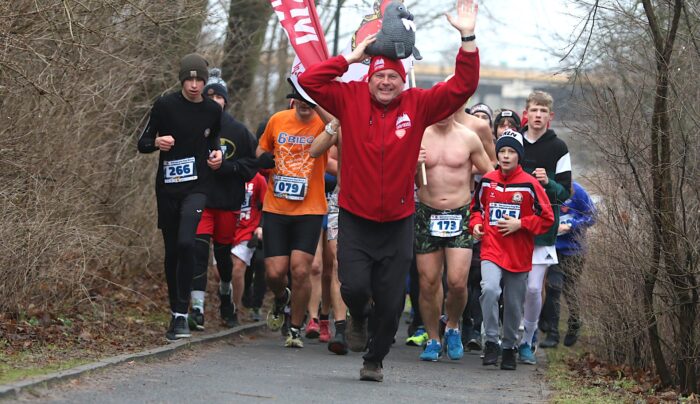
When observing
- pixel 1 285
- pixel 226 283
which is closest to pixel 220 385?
pixel 1 285

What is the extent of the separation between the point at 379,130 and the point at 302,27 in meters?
2.37

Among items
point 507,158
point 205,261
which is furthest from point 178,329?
point 507,158

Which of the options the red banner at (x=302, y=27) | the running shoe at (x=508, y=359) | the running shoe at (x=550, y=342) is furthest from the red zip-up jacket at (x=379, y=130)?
the running shoe at (x=550, y=342)

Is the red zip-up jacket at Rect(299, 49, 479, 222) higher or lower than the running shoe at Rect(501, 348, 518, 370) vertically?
higher

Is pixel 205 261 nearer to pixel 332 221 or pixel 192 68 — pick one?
pixel 332 221

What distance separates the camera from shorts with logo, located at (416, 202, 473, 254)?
1207 centimetres

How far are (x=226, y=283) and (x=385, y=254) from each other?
469cm

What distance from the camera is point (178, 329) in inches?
454

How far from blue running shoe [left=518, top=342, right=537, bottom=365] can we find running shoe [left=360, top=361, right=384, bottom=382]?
331cm

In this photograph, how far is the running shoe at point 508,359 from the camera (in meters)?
11.9

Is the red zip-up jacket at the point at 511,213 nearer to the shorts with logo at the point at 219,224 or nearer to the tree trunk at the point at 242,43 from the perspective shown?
the shorts with logo at the point at 219,224

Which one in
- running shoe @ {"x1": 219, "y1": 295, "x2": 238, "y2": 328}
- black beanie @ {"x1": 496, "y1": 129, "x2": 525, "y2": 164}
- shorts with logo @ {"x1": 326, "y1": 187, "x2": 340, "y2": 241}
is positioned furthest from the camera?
running shoe @ {"x1": 219, "y1": 295, "x2": 238, "y2": 328}

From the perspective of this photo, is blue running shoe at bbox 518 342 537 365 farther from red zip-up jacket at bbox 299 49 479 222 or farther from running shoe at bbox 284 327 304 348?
red zip-up jacket at bbox 299 49 479 222

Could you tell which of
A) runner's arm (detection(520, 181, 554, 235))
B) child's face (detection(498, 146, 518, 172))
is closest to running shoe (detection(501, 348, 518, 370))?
runner's arm (detection(520, 181, 554, 235))
